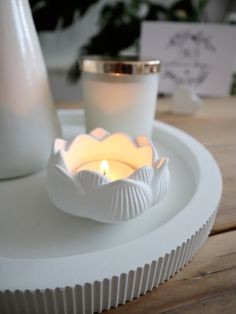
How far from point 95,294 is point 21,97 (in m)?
0.18

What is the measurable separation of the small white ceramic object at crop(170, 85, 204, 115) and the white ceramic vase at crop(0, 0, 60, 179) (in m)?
0.31

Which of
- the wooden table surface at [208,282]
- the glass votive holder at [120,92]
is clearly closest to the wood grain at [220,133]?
the wooden table surface at [208,282]

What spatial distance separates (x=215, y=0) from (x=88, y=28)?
408 mm

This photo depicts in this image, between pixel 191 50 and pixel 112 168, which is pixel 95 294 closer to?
pixel 112 168

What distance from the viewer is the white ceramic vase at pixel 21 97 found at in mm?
247

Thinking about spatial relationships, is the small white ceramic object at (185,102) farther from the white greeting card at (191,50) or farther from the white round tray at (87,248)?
the white round tray at (87,248)

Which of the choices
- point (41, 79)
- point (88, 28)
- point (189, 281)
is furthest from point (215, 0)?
point (189, 281)

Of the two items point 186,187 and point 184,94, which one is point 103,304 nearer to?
point 186,187

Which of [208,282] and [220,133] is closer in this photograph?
[208,282]

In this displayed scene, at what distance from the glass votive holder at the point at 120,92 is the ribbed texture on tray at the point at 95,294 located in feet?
0.55

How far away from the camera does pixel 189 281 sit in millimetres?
195

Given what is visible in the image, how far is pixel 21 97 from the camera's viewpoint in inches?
10.2

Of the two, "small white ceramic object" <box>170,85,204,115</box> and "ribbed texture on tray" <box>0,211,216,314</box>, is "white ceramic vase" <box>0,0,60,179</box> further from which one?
"small white ceramic object" <box>170,85,204,115</box>

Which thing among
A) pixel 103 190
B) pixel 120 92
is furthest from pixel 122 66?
pixel 103 190
